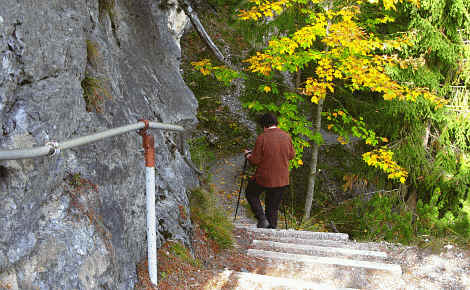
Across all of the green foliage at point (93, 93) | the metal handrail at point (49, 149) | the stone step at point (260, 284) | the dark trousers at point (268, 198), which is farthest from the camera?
the dark trousers at point (268, 198)

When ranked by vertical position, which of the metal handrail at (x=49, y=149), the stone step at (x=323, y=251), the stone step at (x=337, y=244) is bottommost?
the stone step at (x=337, y=244)

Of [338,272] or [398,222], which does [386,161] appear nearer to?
[398,222]

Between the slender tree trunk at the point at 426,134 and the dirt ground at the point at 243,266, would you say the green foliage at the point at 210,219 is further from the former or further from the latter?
the slender tree trunk at the point at 426,134

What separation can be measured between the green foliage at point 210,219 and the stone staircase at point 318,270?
362 millimetres

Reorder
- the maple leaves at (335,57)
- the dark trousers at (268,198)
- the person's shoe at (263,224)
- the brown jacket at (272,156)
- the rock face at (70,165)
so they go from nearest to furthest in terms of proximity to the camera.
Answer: the rock face at (70,165) → the brown jacket at (272,156) → the dark trousers at (268,198) → the person's shoe at (263,224) → the maple leaves at (335,57)

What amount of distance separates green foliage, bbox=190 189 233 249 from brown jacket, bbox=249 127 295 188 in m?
0.98

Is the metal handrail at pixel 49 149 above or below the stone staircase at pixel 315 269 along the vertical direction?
above

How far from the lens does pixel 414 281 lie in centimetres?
368

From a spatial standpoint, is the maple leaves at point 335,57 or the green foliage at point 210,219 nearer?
the green foliage at point 210,219

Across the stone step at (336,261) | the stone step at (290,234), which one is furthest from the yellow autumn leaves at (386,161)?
the stone step at (336,261)

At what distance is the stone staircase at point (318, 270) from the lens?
10.4ft

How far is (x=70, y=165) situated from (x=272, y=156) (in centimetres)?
379

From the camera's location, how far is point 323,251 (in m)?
4.57

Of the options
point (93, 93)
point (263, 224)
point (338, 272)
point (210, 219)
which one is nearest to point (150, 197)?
point (93, 93)
